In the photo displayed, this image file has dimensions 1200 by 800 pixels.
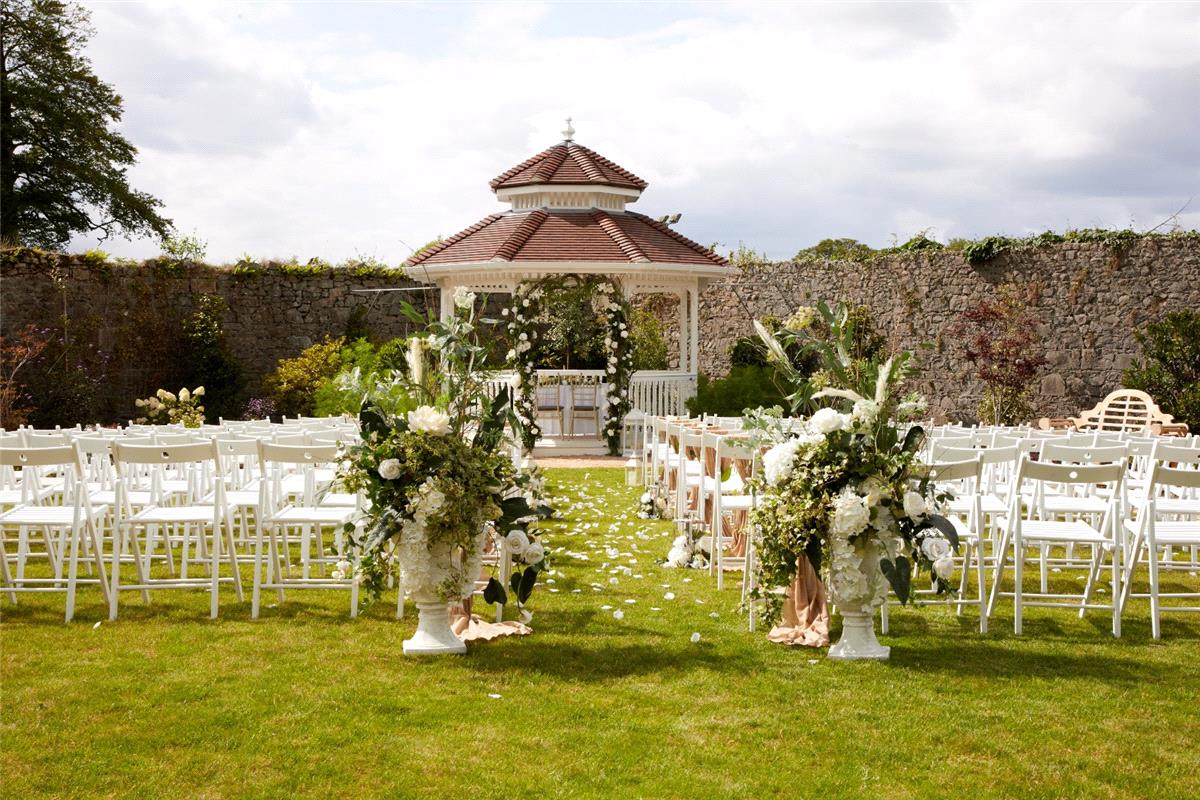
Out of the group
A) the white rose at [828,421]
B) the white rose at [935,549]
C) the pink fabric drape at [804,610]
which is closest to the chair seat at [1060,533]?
the white rose at [935,549]

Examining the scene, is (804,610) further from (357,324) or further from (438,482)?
(357,324)

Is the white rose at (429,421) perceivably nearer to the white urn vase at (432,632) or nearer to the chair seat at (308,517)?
the white urn vase at (432,632)

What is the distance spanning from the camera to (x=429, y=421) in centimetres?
543

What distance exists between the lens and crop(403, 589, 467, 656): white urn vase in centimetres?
554

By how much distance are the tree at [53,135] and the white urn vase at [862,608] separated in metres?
23.0

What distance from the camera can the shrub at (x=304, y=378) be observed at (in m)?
18.4

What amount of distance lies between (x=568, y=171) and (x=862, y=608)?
13068 mm

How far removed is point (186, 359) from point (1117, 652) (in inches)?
643

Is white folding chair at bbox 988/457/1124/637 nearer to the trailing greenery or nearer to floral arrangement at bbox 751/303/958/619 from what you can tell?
floral arrangement at bbox 751/303/958/619

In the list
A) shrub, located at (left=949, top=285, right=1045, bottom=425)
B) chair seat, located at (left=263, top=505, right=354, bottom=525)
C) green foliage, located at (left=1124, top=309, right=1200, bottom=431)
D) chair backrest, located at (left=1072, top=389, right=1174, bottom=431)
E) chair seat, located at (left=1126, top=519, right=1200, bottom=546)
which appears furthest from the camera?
shrub, located at (left=949, top=285, right=1045, bottom=425)

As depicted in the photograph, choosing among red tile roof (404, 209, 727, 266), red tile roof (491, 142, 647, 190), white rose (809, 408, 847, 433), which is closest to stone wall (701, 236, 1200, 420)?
red tile roof (404, 209, 727, 266)

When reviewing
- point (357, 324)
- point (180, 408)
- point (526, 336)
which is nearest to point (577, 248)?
point (526, 336)

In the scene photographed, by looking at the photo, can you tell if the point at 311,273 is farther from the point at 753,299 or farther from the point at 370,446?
the point at 370,446

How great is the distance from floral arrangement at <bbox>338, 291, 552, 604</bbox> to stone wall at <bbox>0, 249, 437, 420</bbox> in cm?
1130
